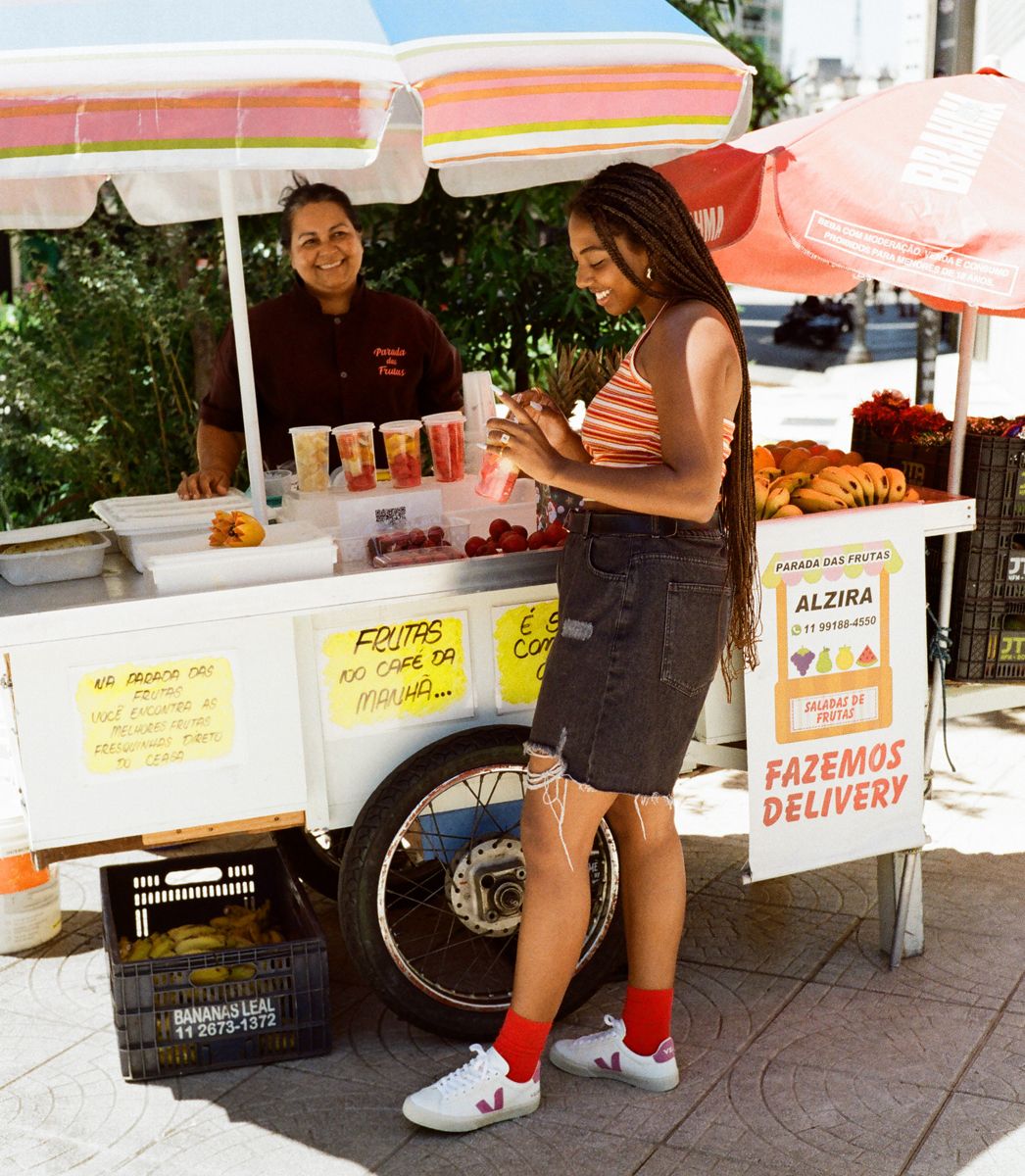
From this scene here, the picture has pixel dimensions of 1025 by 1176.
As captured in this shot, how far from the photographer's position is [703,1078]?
3393 millimetres

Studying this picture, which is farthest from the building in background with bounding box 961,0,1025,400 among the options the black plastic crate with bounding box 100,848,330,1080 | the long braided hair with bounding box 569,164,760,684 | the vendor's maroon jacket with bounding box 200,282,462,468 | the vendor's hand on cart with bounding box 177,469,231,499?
the black plastic crate with bounding box 100,848,330,1080

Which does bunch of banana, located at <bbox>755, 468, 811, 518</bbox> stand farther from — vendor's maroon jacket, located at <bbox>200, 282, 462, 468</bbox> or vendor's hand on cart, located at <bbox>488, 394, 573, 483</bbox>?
vendor's maroon jacket, located at <bbox>200, 282, 462, 468</bbox>

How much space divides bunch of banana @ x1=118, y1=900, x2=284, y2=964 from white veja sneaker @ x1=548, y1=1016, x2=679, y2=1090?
0.79m

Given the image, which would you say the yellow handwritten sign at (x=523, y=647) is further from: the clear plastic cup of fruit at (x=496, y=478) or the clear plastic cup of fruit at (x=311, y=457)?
the clear plastic cup of fruit at (x=311, y=457)

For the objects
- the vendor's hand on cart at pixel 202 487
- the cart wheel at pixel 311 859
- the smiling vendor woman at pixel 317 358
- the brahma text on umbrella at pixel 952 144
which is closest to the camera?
the brahma text on umbrella at pixel 952 144

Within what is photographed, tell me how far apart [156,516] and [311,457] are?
0.46 m

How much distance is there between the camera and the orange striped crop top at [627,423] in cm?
295

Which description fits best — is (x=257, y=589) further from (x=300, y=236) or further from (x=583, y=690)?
(x=300, y=236)

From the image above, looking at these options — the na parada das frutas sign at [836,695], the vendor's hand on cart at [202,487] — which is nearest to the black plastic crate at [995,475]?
the na parada das frutas sign at [836,695]

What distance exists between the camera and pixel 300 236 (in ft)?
14.7

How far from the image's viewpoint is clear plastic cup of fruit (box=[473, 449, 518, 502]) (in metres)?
3.42

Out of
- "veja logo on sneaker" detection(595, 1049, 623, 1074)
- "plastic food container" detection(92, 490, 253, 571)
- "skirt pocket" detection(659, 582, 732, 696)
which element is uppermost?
"plastic food container" detection(92, 490, 253, 571)

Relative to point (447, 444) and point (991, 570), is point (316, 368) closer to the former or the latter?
point (447, 444)

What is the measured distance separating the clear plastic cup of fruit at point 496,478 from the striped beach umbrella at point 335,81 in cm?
74
